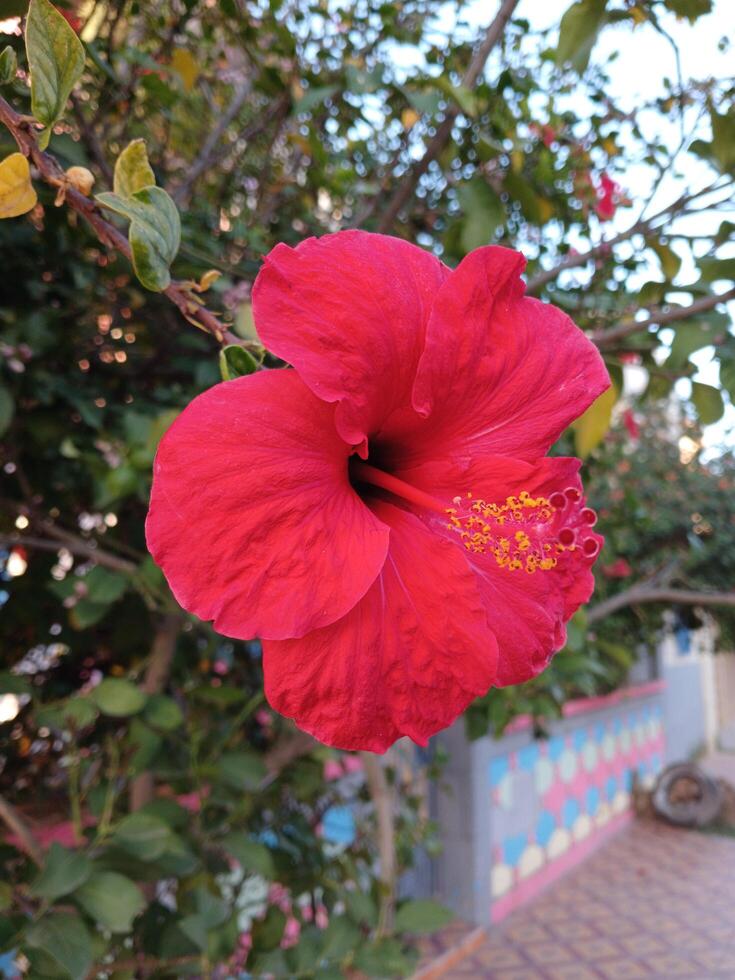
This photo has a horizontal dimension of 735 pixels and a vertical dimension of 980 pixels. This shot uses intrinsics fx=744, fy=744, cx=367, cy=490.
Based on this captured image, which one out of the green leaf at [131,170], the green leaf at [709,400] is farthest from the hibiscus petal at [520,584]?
the green leaf at [709,400]

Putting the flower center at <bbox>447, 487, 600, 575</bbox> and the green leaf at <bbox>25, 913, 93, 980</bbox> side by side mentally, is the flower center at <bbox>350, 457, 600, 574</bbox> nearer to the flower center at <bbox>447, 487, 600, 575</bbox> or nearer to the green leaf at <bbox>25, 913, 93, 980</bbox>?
the flower center at <bbox>447, 487, 600, 575</bbox>

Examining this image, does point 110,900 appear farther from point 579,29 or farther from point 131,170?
point 579,29

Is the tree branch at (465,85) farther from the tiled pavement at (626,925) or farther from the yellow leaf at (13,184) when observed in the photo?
the tiled pavement at (626,925)

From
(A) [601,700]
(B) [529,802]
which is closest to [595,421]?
(B) [529,802]

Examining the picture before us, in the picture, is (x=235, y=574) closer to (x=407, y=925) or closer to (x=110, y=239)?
(x=110, y=239)

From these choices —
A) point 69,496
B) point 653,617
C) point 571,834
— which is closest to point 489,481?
point 69,496

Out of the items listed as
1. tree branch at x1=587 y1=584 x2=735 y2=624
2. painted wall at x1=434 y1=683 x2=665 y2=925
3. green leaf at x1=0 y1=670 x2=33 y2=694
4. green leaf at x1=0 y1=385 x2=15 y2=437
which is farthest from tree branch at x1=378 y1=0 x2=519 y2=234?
painted wall at x1=434 y1=683 x2=665 y2=925
